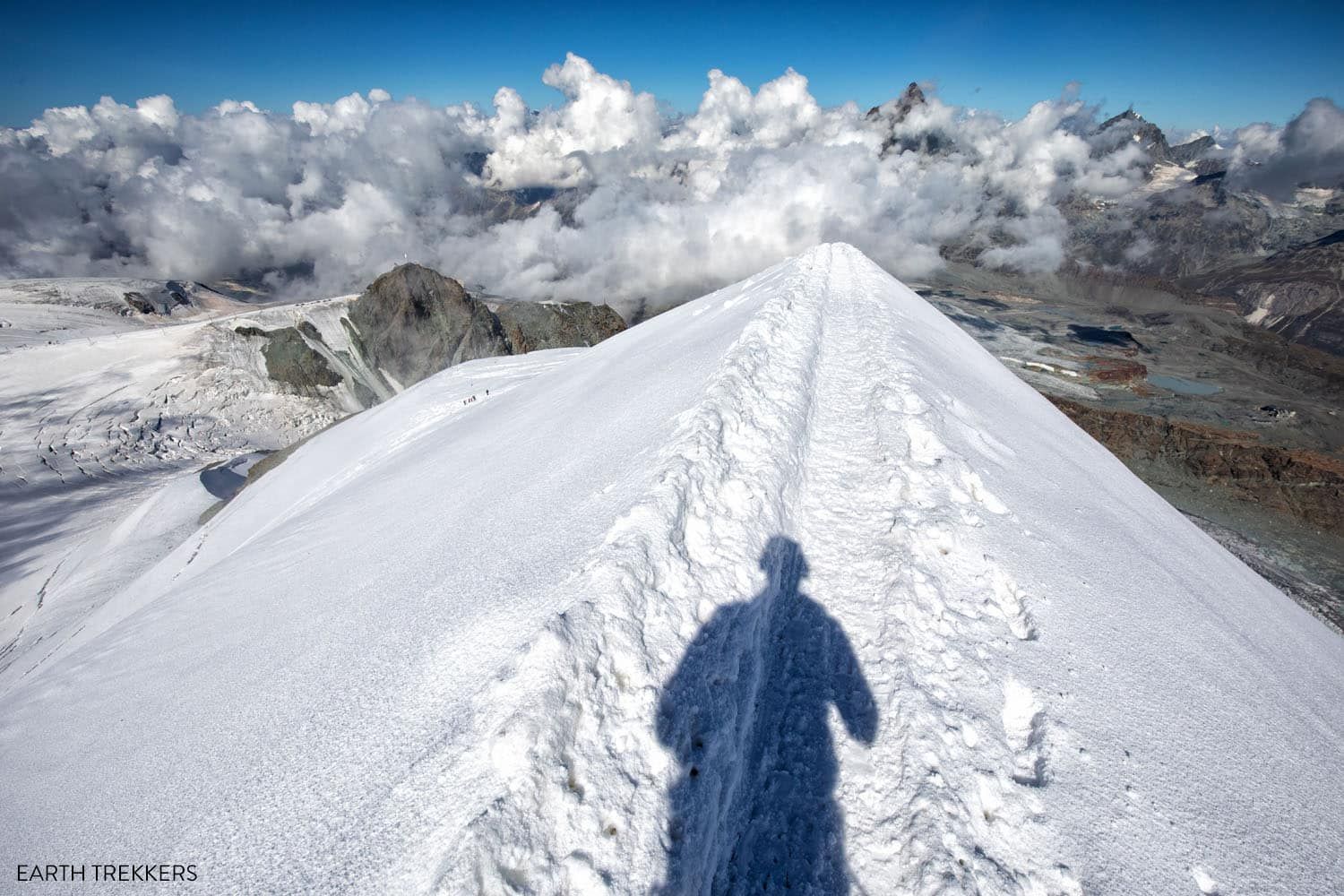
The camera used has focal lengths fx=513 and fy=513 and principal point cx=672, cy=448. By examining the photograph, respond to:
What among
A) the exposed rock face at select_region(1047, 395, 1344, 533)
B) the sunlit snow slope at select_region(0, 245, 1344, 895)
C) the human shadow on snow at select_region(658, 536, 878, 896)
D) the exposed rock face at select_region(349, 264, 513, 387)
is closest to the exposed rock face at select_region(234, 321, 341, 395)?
the exposed rock face at select_region(349, 264, 513, 387)

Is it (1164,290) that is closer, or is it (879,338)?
(879,338)

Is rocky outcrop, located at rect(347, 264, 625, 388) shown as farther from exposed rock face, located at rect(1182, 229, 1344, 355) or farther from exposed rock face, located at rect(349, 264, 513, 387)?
exposed rock face, located at rect(1182, 229, 1344, 355)

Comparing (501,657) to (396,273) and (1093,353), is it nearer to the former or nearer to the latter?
(396,273)

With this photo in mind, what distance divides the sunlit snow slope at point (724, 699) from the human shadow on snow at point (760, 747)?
2cm

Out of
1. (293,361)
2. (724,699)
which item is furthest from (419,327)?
(724,699)

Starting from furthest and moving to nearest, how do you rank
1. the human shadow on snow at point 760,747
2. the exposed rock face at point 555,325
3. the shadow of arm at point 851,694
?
the exposed rock face at point 555,325 → the shadow of arm at point 851,694 → the human shadow on snow at point 760,747

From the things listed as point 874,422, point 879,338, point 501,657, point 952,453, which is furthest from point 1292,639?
point 501,657

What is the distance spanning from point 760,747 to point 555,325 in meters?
92.3

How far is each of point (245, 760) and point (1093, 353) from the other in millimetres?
130096

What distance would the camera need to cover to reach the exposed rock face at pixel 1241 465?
35188 millimetres

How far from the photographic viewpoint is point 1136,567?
673cm

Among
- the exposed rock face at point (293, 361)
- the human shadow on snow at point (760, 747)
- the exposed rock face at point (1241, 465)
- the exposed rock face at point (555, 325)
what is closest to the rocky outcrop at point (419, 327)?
the exposed rock face at point (555, 325)

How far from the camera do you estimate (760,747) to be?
4074 millimetres

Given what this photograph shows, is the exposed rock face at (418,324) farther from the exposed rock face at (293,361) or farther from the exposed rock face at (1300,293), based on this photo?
the exposed rock face at (1300,293)
